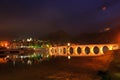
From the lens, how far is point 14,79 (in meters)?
45.0

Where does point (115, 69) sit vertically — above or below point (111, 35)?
below

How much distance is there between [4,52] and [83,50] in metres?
45.5

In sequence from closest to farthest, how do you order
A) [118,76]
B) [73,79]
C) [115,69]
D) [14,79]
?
1. [118,76]
2. [115,69]
3. [73,79]
4. [14,79]

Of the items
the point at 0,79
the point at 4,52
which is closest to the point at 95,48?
the point at 4,52

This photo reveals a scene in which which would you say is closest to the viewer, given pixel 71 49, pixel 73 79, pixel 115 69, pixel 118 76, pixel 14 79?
pixel 118 76

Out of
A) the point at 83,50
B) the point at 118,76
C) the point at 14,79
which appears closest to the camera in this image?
the point at 118,76

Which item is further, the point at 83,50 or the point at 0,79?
the point at 83,50

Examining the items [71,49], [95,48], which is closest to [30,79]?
[95,48]

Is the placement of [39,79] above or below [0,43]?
below

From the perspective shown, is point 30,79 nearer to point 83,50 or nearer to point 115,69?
point 115,69

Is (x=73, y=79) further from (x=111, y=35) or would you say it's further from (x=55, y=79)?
(x=111, y=35)

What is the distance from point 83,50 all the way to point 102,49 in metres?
13.4

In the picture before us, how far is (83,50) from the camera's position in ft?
521

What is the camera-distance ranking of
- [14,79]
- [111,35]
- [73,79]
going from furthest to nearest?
1. [111,35]
2. [14,79]
3. [73,79]
